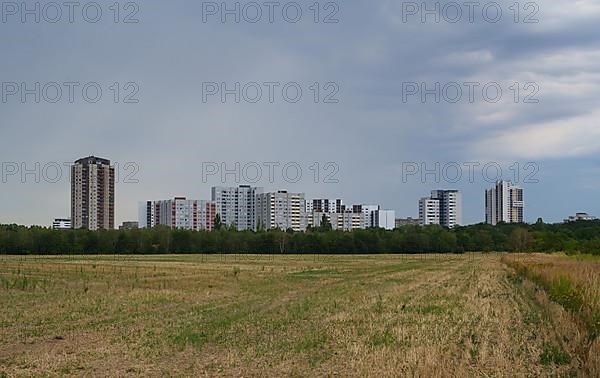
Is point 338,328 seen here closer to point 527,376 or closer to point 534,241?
point 527,376

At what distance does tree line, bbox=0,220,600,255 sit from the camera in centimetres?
12344

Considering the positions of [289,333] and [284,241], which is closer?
[289,333]

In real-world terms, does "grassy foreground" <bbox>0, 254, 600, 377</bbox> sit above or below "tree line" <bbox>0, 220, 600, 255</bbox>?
above

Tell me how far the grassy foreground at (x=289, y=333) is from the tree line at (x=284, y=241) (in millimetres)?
90998

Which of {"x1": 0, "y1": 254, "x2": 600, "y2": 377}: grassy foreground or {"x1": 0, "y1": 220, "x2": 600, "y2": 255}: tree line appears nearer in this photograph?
{"x1": 0, "y1": 254, "x2": 600, "y2": 377}: grassy foreground

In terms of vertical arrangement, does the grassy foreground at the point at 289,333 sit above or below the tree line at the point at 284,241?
above

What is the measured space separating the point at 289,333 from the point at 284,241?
394 ft

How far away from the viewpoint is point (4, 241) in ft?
391

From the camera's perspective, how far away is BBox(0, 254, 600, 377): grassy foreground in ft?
48.5

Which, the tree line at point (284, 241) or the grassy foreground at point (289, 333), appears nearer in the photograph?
the grassy foreground at point (289, 333)

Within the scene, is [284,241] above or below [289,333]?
below

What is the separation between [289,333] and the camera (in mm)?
20859

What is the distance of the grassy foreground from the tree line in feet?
299

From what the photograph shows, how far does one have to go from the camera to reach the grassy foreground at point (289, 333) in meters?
14.8
